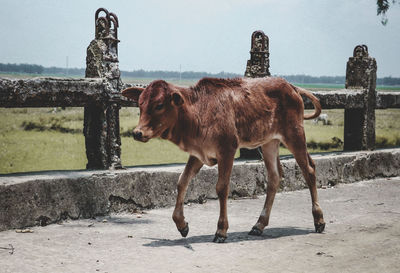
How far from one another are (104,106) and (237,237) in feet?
7.13

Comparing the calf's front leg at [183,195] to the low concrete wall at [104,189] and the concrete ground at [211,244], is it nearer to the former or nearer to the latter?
the concrete ground at [211,244]

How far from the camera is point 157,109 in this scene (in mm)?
4578

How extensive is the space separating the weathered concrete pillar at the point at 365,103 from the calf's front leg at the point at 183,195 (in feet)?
16.4

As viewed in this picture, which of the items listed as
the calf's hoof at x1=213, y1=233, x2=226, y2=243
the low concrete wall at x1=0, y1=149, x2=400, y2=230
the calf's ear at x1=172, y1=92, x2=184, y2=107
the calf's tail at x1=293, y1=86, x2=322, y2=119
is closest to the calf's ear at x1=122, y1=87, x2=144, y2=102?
the calf's ear at x1=172, y1=92, x2=184, y2=107

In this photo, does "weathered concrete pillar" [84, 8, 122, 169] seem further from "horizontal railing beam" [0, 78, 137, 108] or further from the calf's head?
the calf's head

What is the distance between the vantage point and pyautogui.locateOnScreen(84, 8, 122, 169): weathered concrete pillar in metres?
6.21

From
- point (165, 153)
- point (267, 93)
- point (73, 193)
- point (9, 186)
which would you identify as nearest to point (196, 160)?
point (267, 93)

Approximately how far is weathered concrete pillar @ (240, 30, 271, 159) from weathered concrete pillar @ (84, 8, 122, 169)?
7.23 ft

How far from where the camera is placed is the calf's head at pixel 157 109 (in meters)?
4.50

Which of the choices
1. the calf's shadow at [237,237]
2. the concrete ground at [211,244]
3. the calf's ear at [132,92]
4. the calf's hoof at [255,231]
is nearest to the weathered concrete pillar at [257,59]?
the concrete ground at [211,244]

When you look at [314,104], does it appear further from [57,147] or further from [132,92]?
[57,147]

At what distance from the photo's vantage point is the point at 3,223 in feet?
16.9

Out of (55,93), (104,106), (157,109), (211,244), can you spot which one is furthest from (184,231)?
(55,93)

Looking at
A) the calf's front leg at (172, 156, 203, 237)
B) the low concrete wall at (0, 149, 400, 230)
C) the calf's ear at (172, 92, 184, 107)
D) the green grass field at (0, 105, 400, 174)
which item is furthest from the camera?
the green grass field at (0, 105, 400, 174)
